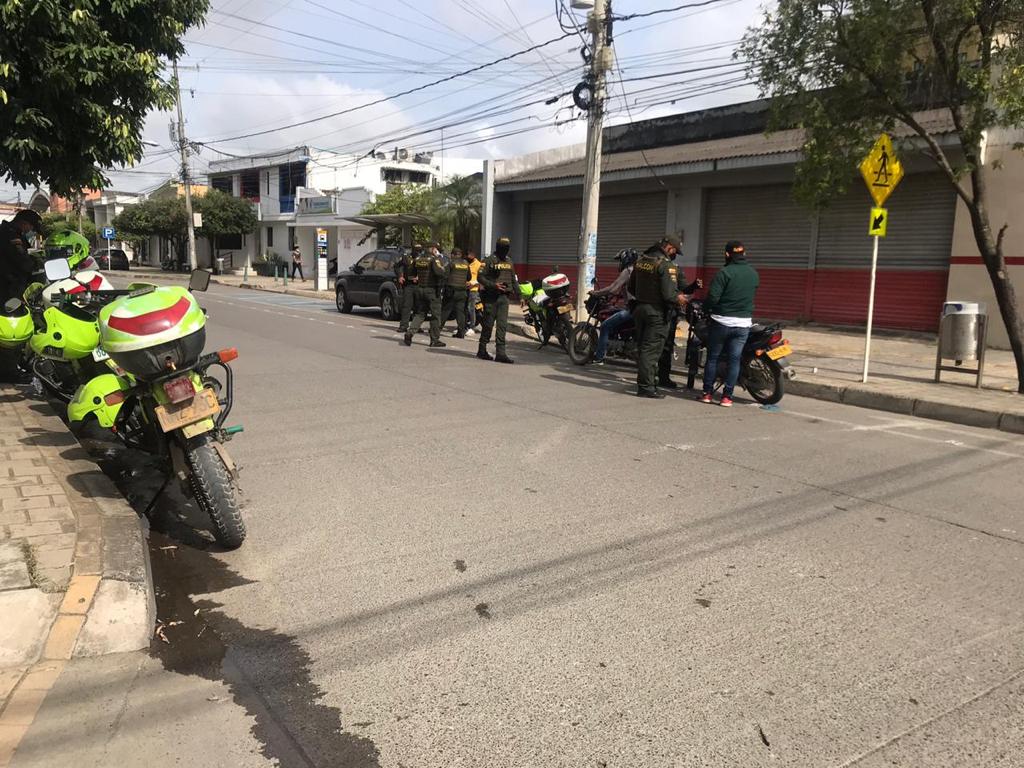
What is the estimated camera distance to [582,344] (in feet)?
41.0

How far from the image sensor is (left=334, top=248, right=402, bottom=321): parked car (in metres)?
19.5

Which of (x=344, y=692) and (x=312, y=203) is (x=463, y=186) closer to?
(x=312, y=203)

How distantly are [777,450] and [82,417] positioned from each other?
5.56m

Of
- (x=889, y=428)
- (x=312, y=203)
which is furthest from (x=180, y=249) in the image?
(x=889, y=428)

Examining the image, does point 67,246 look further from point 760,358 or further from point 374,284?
point 374,284

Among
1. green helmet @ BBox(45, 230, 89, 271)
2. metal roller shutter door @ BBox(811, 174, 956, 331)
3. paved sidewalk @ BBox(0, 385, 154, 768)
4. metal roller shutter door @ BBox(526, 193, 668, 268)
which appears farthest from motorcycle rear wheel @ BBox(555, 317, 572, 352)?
paved sidewalk @ BBox(0, 385, 154, 768)

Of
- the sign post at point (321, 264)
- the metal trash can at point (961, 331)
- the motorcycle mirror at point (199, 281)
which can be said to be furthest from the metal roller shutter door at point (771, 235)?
the sign post at point (321, 264)

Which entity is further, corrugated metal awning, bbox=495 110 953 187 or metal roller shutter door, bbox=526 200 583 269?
metal roller shutter door, bbox=526 200 583 269

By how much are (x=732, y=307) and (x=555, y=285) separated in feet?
14.8

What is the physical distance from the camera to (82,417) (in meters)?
5.50

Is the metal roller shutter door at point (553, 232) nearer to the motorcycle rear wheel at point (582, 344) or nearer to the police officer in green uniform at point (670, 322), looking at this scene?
the motorcycle rear wheel at point (582, 344)

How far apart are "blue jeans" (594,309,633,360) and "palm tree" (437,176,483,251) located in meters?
15.8

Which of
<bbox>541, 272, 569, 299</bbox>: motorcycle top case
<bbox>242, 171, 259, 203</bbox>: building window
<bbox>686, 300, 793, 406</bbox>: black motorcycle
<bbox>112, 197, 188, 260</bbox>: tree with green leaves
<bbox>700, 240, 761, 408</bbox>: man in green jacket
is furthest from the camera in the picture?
<bbox>242, 171, 259, 203</bbox>: building window

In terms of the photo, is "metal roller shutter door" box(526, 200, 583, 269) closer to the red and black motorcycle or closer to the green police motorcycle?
the red and black motorcycle
